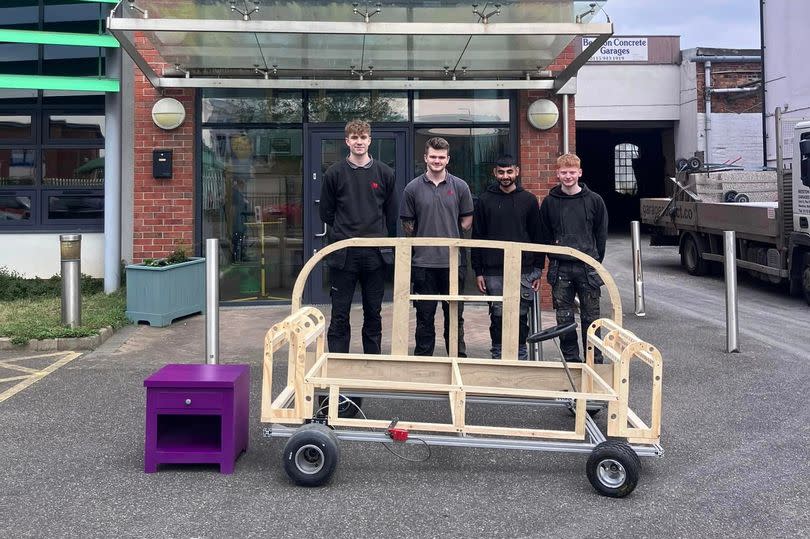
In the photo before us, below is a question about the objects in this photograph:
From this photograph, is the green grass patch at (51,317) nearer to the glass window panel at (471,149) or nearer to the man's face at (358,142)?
the man's face at (358,142)

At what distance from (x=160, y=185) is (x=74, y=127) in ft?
7.07

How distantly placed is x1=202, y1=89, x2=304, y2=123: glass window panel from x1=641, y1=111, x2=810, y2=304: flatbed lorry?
21.3 ft

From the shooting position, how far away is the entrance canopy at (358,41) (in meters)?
7.41

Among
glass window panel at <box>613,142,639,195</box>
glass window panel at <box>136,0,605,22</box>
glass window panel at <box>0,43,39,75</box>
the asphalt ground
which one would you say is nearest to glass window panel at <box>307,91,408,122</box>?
glass window panel at <box>136,0,605,22</box>

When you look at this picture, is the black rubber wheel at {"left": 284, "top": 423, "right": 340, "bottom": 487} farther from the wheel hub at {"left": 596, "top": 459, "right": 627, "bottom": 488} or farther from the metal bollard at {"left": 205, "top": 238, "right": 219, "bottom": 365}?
the metal bollard at {"left": 205, "top": 238, "right": 219, "bottom": 365}

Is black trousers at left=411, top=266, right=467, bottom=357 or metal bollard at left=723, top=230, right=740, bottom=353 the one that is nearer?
black trousers at left=411, top=266, right=467, bottom=357

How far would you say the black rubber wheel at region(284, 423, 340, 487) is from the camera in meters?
3.88

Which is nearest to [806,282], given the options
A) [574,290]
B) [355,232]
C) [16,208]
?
[574,290]

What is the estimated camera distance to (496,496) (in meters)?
3.83

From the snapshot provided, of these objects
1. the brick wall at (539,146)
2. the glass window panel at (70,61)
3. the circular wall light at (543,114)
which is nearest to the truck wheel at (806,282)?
the brick wall at (539,146)

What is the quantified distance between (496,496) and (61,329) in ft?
17.6

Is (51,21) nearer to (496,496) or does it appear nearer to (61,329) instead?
(61,329)

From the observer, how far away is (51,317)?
829 cm

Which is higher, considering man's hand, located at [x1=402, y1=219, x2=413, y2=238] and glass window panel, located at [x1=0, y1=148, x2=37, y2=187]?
glass window panel, located at [x1=0, y1=148, x2=37, y2=187]
